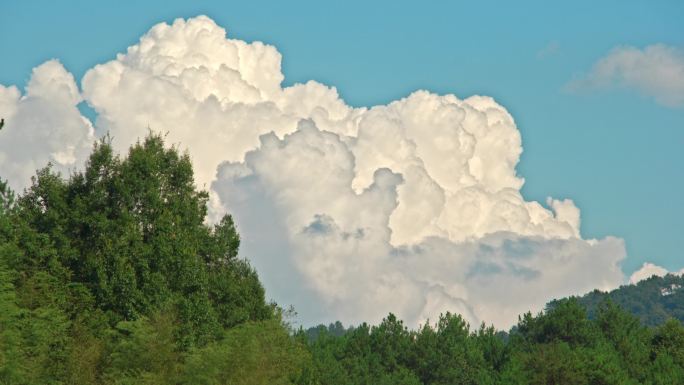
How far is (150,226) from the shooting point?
78.1 meters

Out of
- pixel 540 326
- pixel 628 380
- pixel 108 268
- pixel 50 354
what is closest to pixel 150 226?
pixel 108 268

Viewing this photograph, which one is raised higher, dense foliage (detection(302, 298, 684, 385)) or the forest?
dense foliage (detection(302, 298, 684, 385))

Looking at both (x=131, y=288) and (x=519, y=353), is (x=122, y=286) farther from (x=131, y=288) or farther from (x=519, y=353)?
(x=519, y=353)

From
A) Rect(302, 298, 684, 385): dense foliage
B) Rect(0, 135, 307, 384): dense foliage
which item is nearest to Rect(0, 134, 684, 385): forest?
Rect(0, 135, 307, 384): dense foliage

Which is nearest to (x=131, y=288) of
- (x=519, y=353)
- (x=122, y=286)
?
(x=122, y=286)

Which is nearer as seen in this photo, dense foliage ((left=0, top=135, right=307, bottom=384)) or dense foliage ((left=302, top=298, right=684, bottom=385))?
dense foliage ((left=0, top=135, right=307, bottom=384))

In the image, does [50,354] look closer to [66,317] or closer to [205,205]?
[66,317]

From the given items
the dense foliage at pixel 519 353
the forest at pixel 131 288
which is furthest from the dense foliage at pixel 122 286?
the dense foliage at pixel 519 353

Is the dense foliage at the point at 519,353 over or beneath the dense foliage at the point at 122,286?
over

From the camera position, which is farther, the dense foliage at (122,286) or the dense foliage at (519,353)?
the dense foliage at (519,353)

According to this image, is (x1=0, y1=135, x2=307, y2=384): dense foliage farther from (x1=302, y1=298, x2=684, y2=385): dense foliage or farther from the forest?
(x1=302, y1=298, x2=684, y2=385): dense foliage

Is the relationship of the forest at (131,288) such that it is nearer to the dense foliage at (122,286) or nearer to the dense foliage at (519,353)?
the dense foliage at (122,286)

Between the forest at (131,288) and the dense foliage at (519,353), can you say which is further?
the dense foliage at (519,353)

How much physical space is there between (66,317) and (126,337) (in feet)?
13.5
